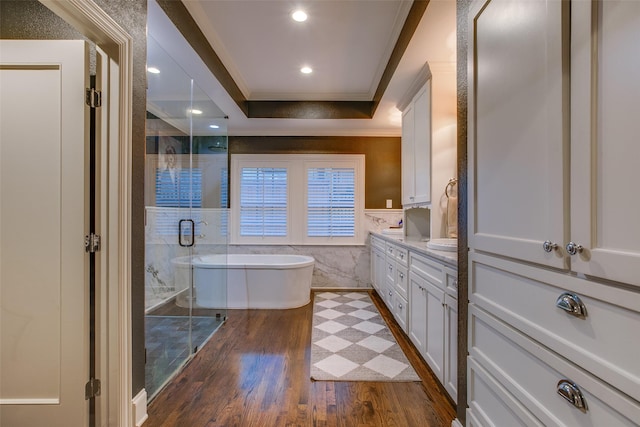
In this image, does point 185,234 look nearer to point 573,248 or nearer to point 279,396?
point 279,396

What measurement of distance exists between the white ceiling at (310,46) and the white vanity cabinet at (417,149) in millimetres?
171

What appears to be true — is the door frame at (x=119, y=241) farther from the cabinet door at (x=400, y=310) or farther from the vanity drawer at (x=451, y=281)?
the cabinet door at (x=400, y=310)

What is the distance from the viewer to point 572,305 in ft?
2.72

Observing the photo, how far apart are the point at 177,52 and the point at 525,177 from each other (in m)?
2.49

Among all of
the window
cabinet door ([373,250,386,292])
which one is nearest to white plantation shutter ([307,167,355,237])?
the window

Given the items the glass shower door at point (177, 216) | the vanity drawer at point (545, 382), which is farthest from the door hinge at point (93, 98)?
the vanity drawer at point (545, 382)

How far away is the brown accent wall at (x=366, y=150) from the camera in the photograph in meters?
4.69

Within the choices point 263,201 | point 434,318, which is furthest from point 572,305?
point 263,201

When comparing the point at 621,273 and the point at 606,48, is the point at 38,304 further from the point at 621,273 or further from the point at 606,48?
the point at 606,48

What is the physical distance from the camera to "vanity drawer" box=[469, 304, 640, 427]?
2.43 feet

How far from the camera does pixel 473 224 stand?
1.34m

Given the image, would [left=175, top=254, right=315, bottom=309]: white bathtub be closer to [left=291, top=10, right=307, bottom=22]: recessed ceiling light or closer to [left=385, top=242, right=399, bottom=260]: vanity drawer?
[left=385, top=242, right=399, bottom=260]: vanity drawer

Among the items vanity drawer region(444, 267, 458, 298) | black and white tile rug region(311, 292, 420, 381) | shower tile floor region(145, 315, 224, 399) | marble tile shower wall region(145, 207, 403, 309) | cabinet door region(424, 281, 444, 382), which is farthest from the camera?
marble tile shower wall region(145, 207, 403, 309)

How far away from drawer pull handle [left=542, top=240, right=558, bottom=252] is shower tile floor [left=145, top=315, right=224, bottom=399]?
2215mm
